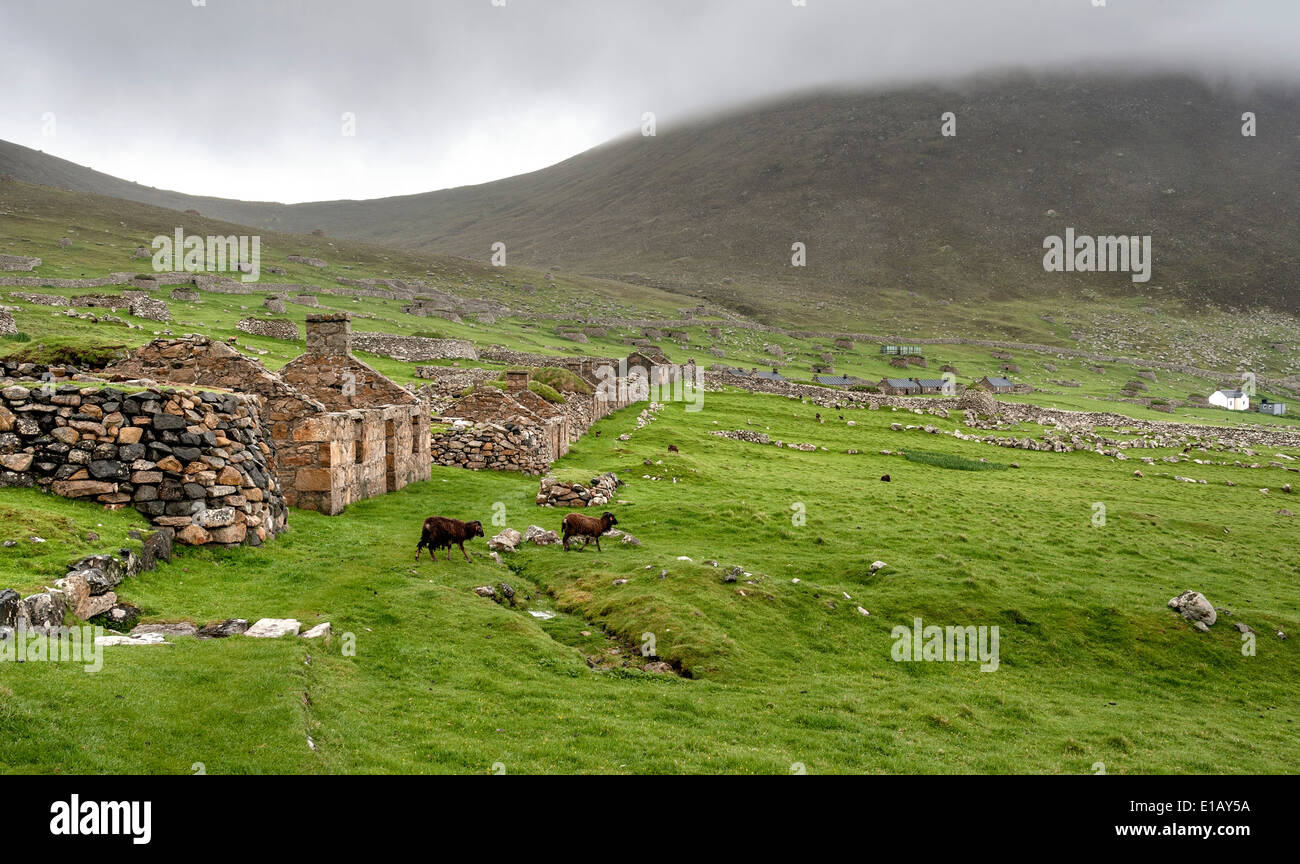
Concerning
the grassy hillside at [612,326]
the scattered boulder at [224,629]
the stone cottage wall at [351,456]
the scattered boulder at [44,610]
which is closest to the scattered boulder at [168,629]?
the scattered boulder at [224,629]

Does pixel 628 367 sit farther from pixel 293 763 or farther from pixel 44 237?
pixel 44 237

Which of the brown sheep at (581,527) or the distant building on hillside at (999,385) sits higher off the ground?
the distant building on hillside at (999,385)

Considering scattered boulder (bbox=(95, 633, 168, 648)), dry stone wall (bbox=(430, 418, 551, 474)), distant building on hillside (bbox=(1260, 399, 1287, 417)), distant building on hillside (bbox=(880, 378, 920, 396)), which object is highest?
distant building on hillside (bbox=(880, 378, 920, 396))

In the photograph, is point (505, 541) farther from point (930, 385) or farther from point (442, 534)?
point (930, 385)

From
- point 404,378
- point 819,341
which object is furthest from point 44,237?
point 819,341

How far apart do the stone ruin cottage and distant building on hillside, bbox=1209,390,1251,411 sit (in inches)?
4649

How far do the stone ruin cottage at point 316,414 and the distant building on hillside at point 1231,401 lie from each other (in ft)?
387

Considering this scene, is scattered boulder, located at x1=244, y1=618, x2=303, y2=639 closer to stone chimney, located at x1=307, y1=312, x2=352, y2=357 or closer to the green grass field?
the green grass field

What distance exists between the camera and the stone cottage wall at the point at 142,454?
13.4 meters

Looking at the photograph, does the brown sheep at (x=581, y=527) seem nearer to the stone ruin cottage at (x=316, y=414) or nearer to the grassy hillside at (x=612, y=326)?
the stone ruin cottage at (x=316, y=414)

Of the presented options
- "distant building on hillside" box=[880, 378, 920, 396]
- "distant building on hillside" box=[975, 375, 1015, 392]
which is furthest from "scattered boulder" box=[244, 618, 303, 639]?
"distant building on hillside" box=[975, 375, 1015, 392]

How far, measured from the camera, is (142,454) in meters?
14.0

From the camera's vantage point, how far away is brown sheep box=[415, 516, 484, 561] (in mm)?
17656
